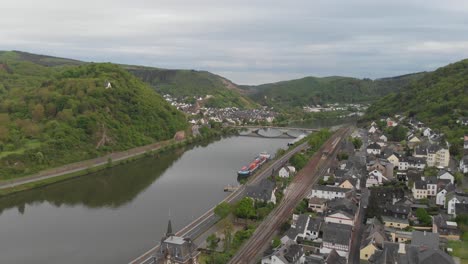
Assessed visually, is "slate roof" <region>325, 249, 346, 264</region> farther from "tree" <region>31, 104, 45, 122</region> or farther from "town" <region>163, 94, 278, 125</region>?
"town" <region>163, 94, 278, 125</region>

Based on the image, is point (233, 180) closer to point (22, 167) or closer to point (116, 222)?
point (116, 222)

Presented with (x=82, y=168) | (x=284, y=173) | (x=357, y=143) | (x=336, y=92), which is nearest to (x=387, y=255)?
(x=284, y=173)

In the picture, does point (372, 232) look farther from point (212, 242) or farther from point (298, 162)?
point (298, 162)

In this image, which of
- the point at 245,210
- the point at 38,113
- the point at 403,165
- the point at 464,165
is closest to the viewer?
the point at 245,210

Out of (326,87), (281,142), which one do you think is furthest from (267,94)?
(281,142)

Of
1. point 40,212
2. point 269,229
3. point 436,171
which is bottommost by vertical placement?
point 40,212

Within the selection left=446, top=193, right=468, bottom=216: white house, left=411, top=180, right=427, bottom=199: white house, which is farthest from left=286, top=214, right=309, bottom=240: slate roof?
left=411, top=180, right=427, bottom=199: white house

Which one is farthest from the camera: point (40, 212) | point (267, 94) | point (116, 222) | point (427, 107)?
point (267, 94)
